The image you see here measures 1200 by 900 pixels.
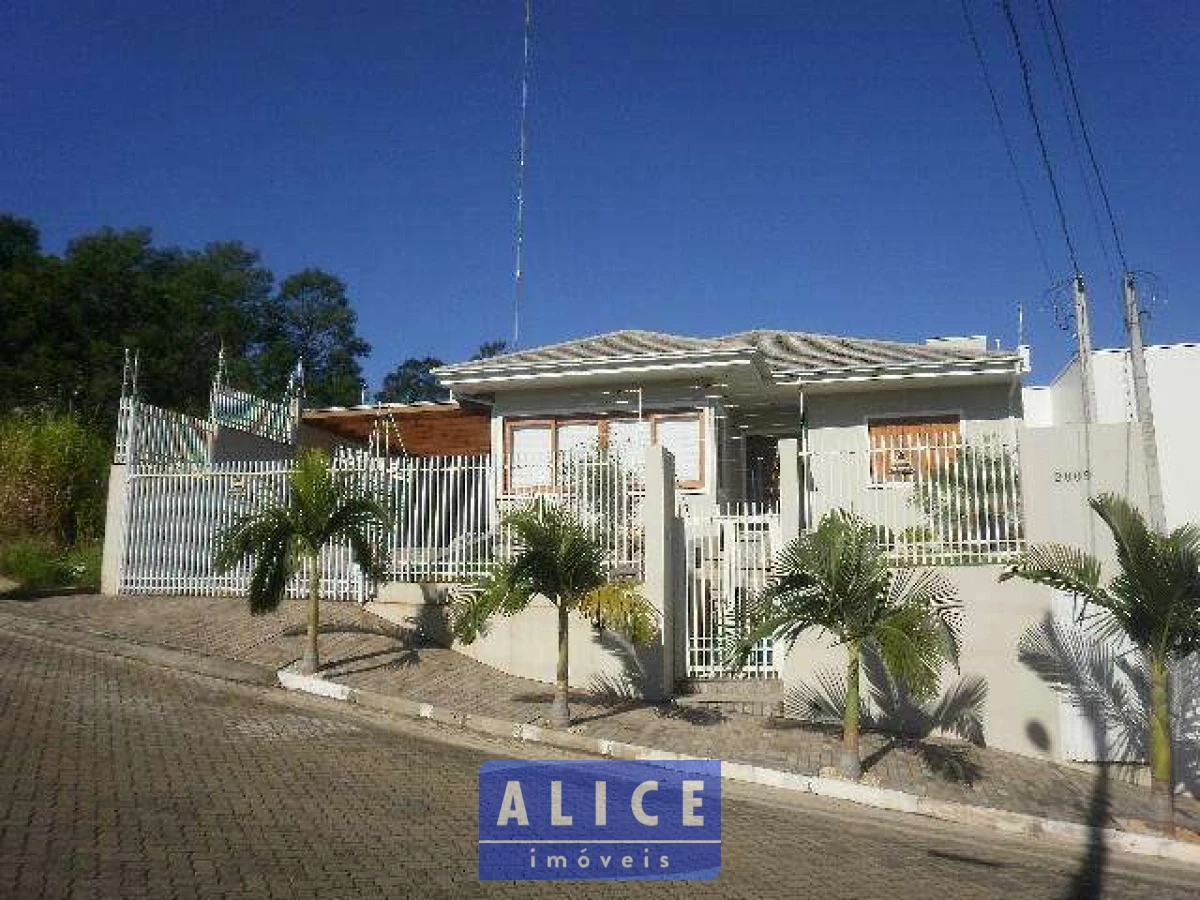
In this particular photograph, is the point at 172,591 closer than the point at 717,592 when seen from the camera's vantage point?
No

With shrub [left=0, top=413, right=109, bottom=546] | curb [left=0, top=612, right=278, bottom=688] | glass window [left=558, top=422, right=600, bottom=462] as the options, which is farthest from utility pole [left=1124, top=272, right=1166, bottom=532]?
shrub [left=0, top=413, right=109, bottom=546]

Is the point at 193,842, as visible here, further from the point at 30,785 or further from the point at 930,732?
the point at 930,732

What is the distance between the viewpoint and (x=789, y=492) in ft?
36.3

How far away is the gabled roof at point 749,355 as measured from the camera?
1507cm

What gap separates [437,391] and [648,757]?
168 feet

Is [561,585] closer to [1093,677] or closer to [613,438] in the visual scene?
[1093,677]

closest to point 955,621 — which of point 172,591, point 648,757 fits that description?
point 648,757

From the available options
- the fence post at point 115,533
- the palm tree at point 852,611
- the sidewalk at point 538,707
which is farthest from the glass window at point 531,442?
the palm tree at point 852,611

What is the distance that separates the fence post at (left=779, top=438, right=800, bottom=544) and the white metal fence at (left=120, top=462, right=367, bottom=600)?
7338mm

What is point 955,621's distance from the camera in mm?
10016

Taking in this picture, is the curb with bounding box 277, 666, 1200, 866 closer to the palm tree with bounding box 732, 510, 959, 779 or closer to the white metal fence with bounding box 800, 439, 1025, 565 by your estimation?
the palm tree with bounding box 732, 510, 959, 779

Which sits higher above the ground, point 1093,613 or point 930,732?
point 1093,613

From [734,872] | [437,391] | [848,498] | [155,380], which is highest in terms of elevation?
[437,391]

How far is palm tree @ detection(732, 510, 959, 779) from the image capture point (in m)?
8.22
